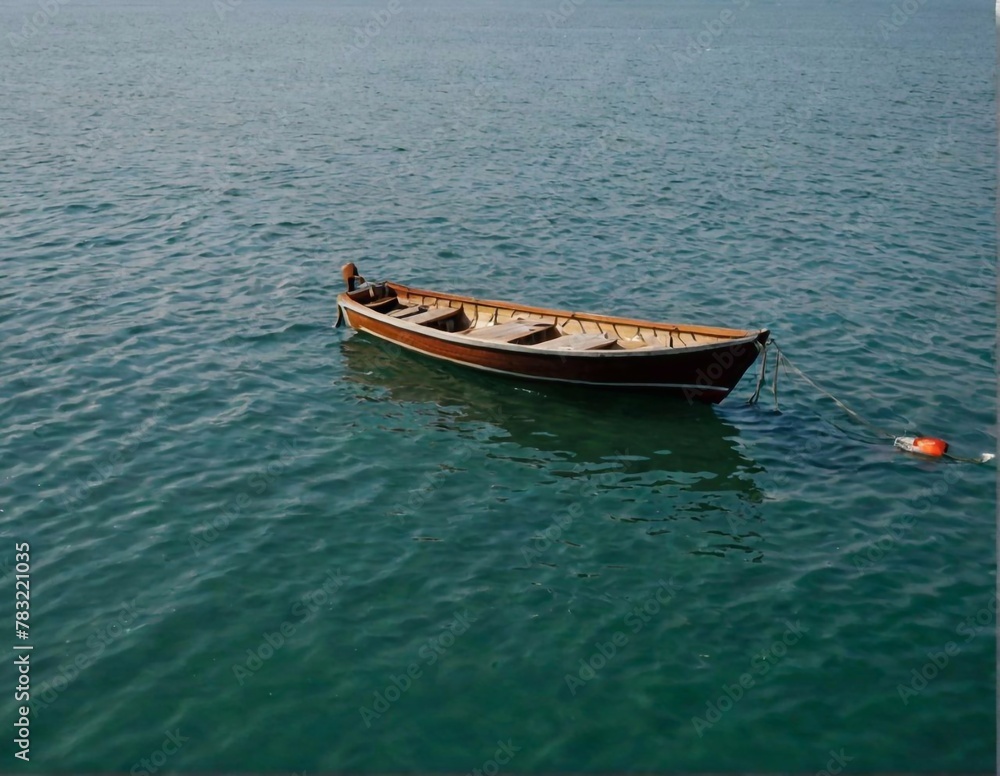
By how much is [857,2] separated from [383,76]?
15874 centimetres

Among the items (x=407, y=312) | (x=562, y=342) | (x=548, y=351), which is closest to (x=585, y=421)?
(x=548, y=351)

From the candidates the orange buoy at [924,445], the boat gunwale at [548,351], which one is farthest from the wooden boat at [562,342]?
the orange buoy at [924,445]

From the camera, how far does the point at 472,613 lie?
1461 cm

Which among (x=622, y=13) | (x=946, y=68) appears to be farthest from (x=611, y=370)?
(x=622, y=13)

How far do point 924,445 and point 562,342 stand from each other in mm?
7203

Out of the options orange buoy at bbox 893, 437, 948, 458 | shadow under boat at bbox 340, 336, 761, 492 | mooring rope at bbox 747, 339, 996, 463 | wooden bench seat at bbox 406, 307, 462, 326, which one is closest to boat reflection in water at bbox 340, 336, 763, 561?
shadow under boat at bbox 340, 336, 761, 492

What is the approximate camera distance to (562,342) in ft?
69.5

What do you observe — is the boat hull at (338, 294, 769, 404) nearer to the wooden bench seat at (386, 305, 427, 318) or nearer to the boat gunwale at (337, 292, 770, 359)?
the boat gunwale at (337, 292, 770, 359)

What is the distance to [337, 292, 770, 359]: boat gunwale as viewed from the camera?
1917cm

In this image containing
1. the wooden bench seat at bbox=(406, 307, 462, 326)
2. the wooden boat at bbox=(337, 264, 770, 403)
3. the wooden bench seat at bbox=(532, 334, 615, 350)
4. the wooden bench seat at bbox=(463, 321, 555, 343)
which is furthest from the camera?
the wooden bench seat at bbox=(406, 307, 462, 326)

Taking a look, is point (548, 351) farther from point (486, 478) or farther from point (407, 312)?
point (407, 312)

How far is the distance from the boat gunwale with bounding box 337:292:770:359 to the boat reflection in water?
3.00 ft

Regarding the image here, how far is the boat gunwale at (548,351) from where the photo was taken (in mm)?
19172

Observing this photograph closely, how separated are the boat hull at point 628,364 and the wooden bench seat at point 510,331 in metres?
0.51
